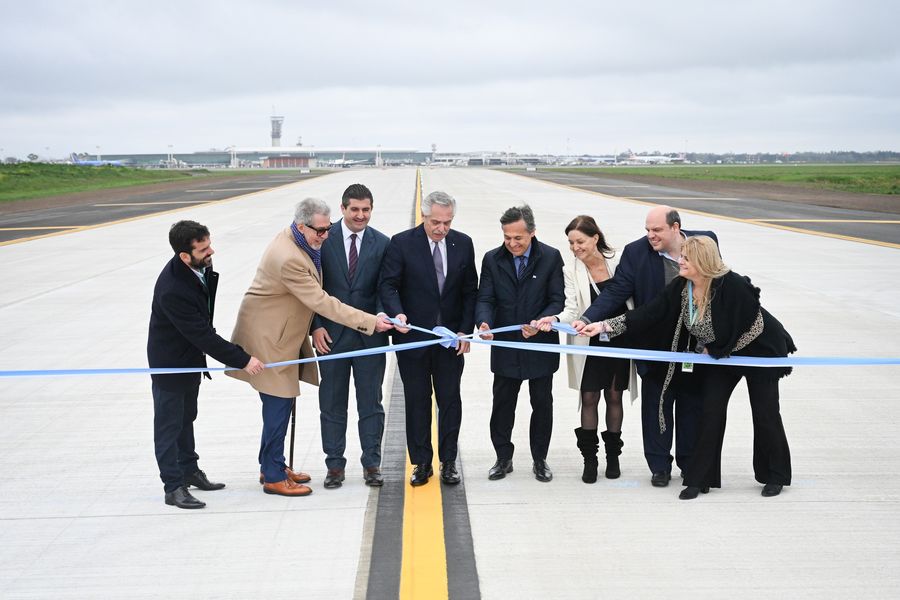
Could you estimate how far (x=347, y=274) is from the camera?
550cm

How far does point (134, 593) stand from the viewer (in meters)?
4.18

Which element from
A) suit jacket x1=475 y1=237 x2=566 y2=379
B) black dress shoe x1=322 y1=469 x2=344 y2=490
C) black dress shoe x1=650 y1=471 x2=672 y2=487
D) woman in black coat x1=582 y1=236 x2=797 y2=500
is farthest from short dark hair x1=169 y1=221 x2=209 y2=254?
black dress shoe x1=650 y1=471 x2=672 y2=487

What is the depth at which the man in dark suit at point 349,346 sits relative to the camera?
216 inches

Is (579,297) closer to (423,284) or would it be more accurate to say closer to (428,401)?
(423,284)

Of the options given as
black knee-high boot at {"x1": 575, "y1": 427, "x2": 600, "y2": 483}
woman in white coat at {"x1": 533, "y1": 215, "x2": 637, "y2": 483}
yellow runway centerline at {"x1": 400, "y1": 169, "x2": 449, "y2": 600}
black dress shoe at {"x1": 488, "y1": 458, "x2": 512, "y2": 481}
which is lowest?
yellow runway centerline at {"x1": 400, "y1": 169, "x2": 449, "y2": 600}

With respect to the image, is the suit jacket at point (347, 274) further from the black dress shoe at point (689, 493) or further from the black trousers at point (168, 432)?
the black dress shoe at point (689, 493)

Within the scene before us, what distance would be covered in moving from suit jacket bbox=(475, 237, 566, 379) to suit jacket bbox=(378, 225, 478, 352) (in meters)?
0.13

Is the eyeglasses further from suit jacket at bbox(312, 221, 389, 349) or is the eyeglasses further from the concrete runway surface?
the concrete runway surface

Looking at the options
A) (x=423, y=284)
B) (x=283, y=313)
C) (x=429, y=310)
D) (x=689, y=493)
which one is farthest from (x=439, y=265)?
(x=689, y=493)

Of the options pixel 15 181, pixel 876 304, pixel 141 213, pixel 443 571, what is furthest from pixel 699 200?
pixel 15 181

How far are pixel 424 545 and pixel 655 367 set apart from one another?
6.13 feet

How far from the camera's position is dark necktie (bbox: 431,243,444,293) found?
5512 mm

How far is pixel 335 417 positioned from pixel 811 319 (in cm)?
755

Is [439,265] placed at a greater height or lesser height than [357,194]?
lesser
